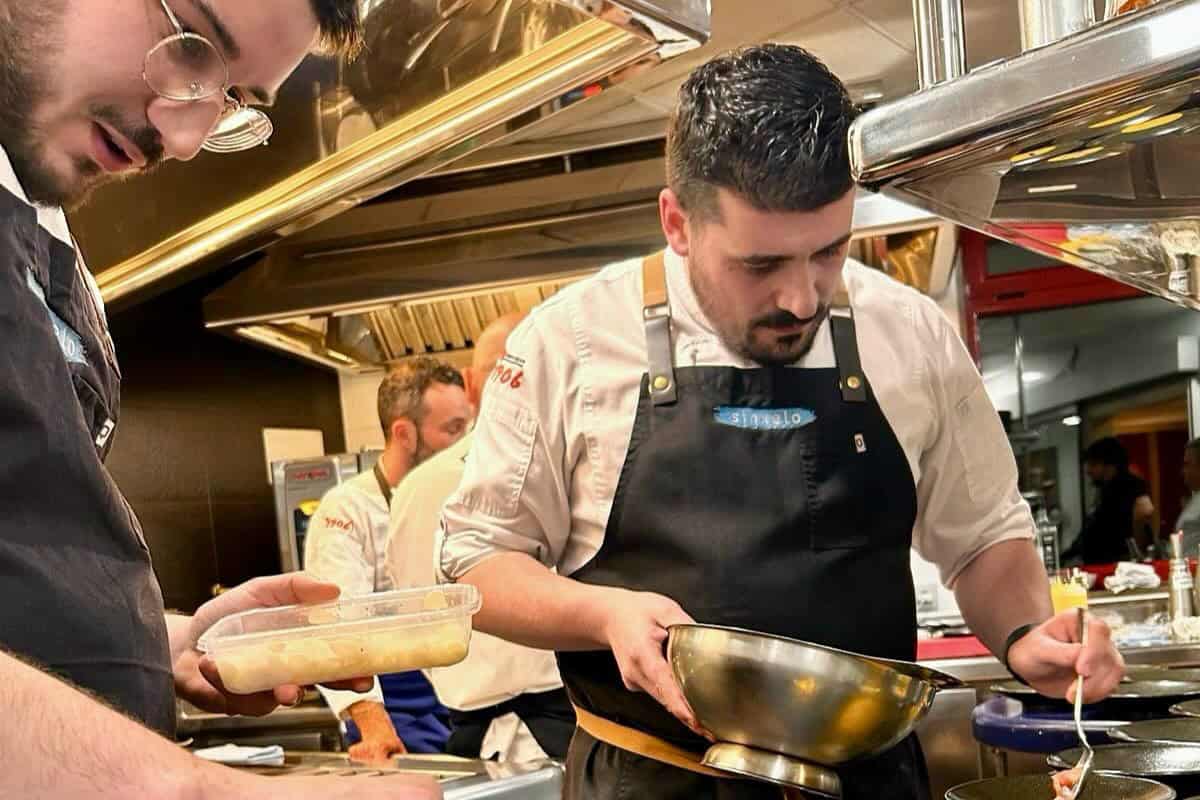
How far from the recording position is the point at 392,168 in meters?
2.08

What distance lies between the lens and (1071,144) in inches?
41.3

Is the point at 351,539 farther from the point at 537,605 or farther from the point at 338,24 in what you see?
the point at 338,24

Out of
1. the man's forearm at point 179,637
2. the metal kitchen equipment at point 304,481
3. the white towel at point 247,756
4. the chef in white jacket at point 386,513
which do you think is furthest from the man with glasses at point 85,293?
the metal kitchen equipment at point 304,481

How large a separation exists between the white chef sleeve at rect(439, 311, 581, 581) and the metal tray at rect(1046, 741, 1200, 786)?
0.66m

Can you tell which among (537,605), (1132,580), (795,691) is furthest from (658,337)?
(1132,580)

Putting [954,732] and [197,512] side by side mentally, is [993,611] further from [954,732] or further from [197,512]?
[197,512]

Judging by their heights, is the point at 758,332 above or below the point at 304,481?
above

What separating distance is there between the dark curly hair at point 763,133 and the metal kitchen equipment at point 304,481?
3.95 metres

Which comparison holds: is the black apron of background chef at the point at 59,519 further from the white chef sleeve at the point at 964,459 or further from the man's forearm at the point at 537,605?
the white chef sleeve at the point at 964,459

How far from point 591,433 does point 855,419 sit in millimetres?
333

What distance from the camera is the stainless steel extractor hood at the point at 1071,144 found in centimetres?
88

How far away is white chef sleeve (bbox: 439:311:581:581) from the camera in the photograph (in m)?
1.58

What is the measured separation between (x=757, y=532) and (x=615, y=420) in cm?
23

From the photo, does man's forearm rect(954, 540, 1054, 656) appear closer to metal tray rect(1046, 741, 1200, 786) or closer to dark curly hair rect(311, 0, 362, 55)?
metal tray rect(1046, 741, 1200, 786)
